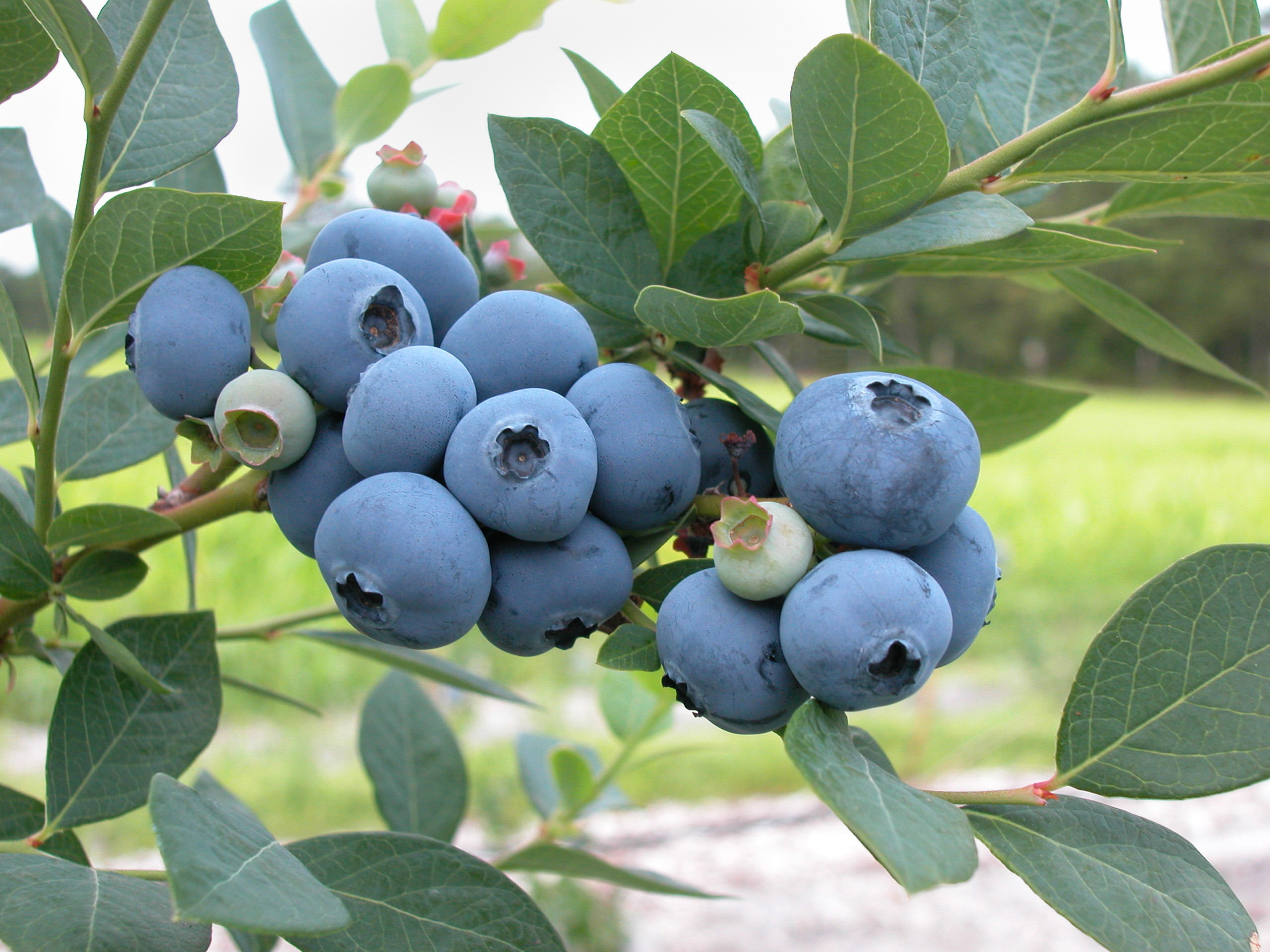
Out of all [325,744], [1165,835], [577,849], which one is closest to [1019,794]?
[1165,835]

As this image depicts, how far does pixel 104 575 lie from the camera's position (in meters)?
0.62

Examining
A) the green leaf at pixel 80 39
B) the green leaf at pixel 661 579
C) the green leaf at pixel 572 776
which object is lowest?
the green leaf at pixel 572 776

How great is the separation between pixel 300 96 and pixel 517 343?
23.7 inches

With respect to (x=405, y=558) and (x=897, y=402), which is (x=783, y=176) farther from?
(x=405, y=558)

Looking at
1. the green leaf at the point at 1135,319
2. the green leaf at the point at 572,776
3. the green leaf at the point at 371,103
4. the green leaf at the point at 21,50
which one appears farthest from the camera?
the green leaf at the point at 572,776

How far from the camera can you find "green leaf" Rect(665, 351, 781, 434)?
0.51 metres

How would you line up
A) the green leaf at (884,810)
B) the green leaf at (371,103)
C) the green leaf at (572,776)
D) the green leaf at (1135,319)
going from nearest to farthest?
the green leaf at (884,810) < the green leaf at (1135,319) < the green leaf at (371,103) < the green leaf at (572,776)

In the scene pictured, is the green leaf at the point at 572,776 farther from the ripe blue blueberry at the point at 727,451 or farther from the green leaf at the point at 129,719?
the ripe blue blueberry at the point at 727,451

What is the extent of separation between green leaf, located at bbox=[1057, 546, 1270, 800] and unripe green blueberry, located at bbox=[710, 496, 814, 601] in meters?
0.17

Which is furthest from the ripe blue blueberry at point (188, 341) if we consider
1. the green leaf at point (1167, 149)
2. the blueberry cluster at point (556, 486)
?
the green leaf at point (1167, 149)

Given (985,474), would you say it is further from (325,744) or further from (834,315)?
(834,315)

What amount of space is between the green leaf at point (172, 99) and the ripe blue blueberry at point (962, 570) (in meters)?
0.46

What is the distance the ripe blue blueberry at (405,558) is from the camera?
1.39ft

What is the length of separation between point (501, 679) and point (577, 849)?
3.29 metres
